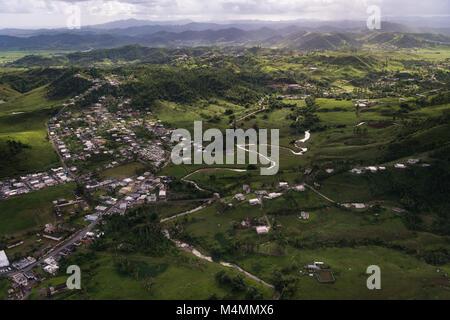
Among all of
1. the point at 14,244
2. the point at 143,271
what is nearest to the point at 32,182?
the point at 14,244

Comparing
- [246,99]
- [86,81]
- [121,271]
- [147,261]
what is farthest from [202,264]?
[86,81]

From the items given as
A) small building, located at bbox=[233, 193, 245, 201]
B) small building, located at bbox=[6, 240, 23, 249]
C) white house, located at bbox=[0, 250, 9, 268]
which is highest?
small building, located at bbox=[233, 193, 245, 201]

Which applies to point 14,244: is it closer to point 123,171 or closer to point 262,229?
point 123,171

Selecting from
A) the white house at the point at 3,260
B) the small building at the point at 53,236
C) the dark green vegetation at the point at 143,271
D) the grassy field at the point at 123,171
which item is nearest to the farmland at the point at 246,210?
the dark green vegetation at the point at 143,271

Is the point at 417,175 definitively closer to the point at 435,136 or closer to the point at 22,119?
the point at 435,136

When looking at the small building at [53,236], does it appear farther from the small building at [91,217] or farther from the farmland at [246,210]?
the small building at [91,217]

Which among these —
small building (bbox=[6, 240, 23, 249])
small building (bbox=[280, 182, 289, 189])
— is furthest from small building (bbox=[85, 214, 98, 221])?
small building (bbox=[280, 182, 289, 189])

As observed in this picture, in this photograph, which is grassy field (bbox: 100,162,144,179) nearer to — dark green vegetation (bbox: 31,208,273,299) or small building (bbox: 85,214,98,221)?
small building (bbox: 85,214,98,221)

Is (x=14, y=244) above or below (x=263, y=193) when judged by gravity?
below
